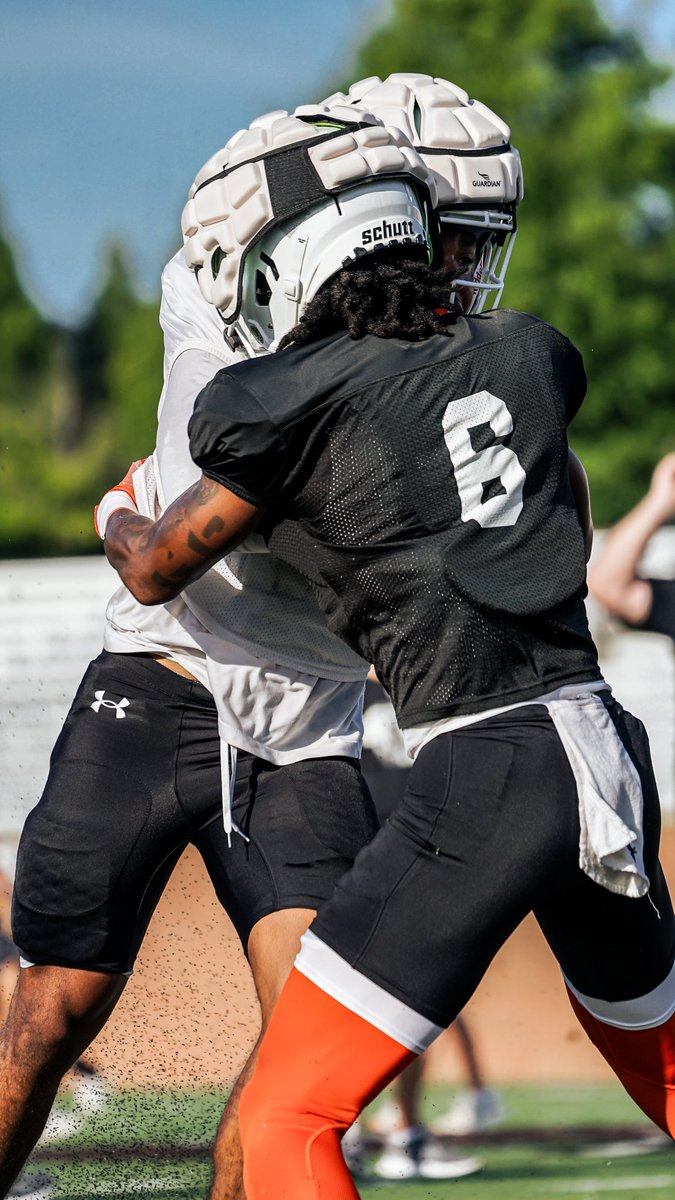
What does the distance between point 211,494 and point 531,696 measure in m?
0.58

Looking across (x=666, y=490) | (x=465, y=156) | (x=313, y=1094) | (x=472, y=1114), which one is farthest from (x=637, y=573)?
(x=313, y=1094)

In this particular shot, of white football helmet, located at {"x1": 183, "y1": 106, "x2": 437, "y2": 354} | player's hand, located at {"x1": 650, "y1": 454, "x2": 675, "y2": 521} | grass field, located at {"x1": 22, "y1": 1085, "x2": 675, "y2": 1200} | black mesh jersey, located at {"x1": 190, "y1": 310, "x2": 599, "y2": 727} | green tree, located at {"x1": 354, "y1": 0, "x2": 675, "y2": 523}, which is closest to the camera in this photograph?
black mesh jersey, located at {"x1": 190, "y1": 310, "x2": 599, "y2": 727}

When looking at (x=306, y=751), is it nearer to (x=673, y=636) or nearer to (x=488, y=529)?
(x=488, y=529)

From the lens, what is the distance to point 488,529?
2354 mm

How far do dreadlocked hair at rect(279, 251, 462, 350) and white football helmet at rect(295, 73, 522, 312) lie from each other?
0.49 m

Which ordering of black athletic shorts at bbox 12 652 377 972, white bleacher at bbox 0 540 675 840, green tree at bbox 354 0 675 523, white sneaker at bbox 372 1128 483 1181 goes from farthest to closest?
green tree at bbox 354 0 675 523
white bleacher at bbox 0 540 675 840
white sneaker at bbox 372 1128 483 1181
black athletic shorts at bbox 12 652 377 972

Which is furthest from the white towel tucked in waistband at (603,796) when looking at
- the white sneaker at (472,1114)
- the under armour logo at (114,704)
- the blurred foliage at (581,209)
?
the blurred foliage at (581,209)

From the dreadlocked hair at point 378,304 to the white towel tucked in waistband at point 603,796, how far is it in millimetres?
627

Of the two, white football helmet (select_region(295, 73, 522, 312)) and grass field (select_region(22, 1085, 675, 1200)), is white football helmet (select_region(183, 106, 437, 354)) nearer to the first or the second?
white football helmet (select_region(295, 73, 522, 312))

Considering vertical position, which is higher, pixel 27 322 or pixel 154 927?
pixel 154 927

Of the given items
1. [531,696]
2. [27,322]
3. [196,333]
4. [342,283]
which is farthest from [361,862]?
[27,322]

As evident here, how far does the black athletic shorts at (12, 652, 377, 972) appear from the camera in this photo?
2.99 metres

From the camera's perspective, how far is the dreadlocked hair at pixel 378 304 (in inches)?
94.7

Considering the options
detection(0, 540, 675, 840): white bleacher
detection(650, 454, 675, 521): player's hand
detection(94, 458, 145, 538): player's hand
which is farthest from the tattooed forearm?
detection(0, 540, 675, 840): white bleacher
